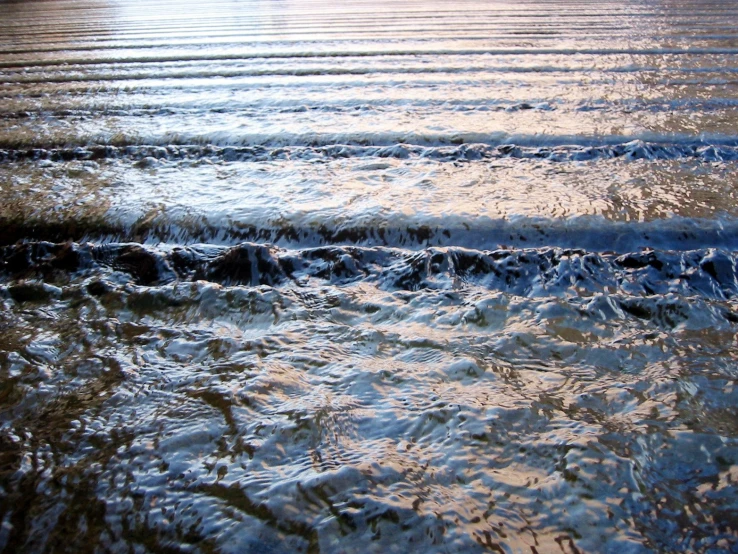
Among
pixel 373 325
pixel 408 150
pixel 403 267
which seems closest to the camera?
pixel 373 325

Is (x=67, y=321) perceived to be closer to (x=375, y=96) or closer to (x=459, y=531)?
(x=459, y=531)

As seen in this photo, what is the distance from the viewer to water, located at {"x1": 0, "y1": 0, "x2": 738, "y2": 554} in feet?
2.26

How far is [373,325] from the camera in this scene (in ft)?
3.46

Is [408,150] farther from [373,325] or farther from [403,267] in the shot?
[373,325]

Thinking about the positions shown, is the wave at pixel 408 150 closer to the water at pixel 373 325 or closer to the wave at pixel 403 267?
the water at pixel 373 325

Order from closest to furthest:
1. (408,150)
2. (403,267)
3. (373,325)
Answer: (373,325), (403,267), (408,150)

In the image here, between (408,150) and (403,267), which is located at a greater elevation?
(408,150)

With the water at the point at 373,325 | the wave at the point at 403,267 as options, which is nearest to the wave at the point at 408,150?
the water at the point at 373,325

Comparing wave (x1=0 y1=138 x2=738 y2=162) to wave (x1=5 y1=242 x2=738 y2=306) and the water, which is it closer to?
the water

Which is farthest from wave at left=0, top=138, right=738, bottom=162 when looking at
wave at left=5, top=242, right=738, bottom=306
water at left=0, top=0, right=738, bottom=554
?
wave at left=5, top=242, right=738, bottom=306

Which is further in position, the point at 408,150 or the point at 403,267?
the point at 408,150

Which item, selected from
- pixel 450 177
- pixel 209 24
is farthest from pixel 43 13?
pixel 450 177

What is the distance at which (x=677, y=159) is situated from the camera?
1770mm

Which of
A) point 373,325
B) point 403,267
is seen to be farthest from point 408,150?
point 373,325
